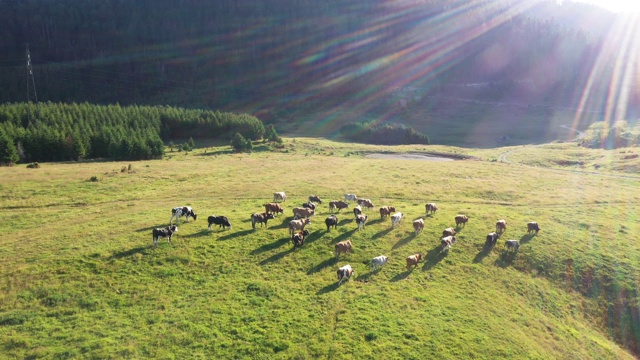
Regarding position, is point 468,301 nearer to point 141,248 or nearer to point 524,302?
point 524,302

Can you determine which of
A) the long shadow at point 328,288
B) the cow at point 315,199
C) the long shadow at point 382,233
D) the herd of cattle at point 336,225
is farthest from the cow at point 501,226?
the cow at point 315,199

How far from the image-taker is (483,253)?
33.6m

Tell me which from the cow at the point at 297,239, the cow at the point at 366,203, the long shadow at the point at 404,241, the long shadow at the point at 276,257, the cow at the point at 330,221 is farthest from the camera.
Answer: the cow at the point at 366,203

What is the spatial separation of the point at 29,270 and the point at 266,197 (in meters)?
25.7

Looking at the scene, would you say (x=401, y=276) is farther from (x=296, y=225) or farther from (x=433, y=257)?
(x=296, y=225)

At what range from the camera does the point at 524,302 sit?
91.9 feet

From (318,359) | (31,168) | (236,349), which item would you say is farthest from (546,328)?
(31,168)

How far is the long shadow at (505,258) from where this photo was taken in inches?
1267

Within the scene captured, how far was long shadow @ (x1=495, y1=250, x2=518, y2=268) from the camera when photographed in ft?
106

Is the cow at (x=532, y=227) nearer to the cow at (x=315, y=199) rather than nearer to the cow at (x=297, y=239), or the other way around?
the cow at (x=315, y=199)

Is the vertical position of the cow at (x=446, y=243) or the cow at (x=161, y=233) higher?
the cow at (x=161, y=233)

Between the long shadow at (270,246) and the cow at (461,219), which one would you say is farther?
the cow at (461,219)

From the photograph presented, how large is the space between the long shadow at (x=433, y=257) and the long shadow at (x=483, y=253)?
243 cm

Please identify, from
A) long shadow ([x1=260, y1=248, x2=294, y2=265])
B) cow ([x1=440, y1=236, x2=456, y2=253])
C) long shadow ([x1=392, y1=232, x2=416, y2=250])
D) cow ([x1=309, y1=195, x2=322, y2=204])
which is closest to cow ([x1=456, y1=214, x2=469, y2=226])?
cow ([x1=440, y1=236, x2=456, y2=253])
